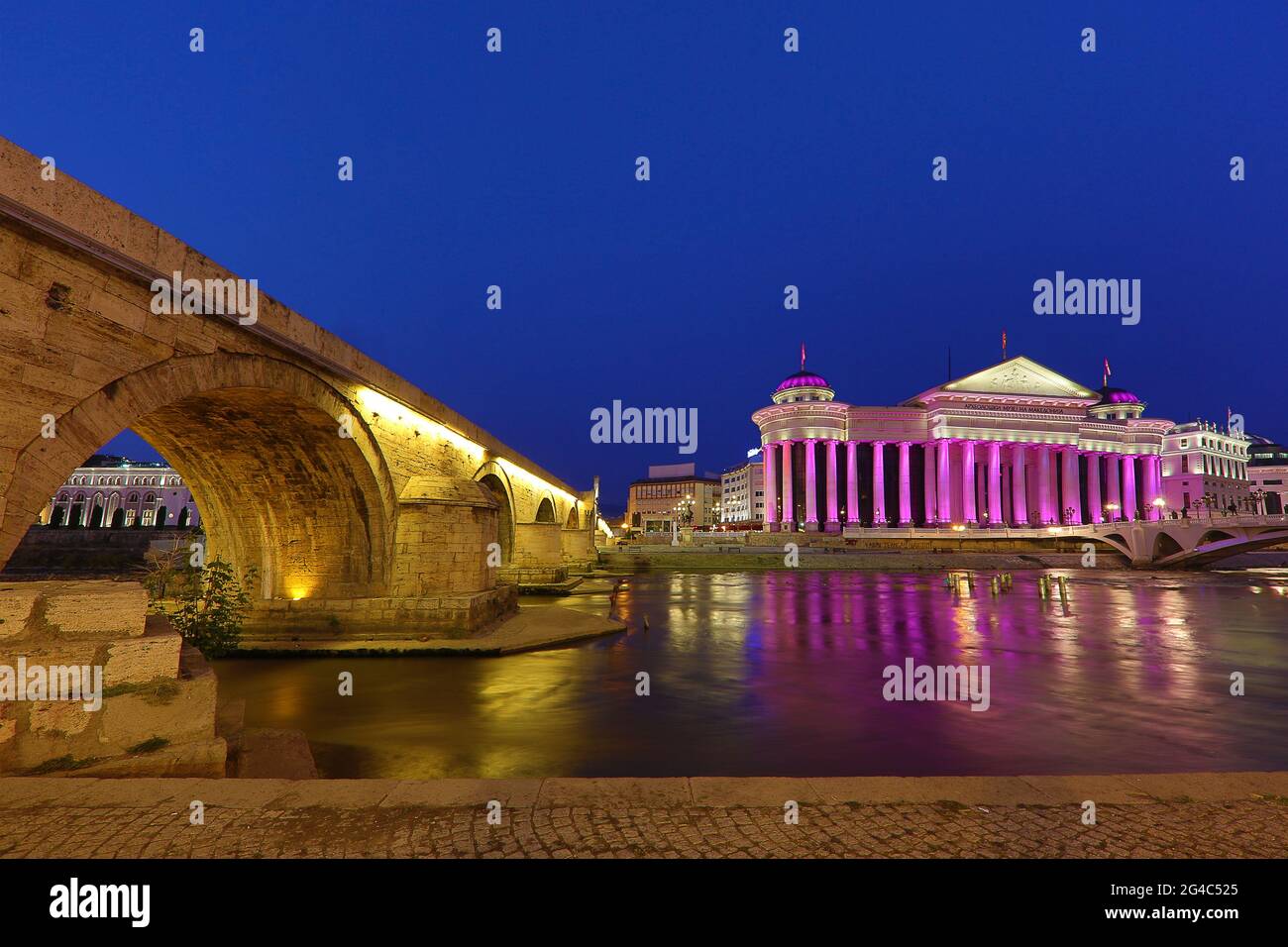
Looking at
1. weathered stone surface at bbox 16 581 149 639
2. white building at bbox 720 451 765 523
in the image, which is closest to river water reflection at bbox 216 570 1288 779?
weathered stone surface at bbox 16 581 149 639

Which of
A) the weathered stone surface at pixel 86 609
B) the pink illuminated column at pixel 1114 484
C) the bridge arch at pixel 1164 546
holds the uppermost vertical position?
the pink illuminated column at pixel 1114 484

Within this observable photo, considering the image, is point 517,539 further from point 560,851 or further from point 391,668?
point 560,851

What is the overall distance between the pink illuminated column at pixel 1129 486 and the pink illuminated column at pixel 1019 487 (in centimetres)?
1489

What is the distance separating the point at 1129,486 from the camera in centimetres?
7938

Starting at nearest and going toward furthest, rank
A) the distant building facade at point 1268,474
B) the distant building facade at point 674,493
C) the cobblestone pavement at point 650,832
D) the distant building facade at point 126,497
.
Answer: the cobblestone pavement at point 650,832
the distant building facade at point 126,497
the distant building facade at point 1268,474
the distant building facade at point 674,493

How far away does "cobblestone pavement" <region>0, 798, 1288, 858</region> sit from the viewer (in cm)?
329

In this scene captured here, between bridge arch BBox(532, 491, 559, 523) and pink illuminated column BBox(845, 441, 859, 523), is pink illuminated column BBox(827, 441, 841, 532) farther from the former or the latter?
bridge arch BBox(532, 491, 559, 523)

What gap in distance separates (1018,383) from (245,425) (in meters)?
83.1

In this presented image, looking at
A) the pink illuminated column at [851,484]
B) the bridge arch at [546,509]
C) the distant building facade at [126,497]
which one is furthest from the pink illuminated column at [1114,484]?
the distant building facade at [126,497]

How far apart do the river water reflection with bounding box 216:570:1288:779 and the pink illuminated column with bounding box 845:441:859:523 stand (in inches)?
2139

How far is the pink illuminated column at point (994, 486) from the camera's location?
7312 cm

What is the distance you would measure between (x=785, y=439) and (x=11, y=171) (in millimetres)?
70657

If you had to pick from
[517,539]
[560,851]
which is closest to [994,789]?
[560,851]

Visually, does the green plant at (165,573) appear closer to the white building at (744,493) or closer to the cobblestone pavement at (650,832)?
the cobblestone pavement at (650,832)
